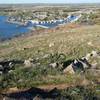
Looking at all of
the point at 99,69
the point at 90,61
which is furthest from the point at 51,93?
the point at 90,61

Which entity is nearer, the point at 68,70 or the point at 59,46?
the point at 68,70

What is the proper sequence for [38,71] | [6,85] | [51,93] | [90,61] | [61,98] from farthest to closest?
[90,61]
[38,71]
[6,85]
[51,93]
[61,98]

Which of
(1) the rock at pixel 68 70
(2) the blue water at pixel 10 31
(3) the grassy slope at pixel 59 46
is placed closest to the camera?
(1) the rock at pixel 68 70

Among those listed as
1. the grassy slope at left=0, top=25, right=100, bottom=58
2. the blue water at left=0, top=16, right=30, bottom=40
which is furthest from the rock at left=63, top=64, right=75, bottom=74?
the blue water at left=0, top=16, right=30, bottom=40

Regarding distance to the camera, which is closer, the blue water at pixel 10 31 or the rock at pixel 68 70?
the rock at pixel 68 70

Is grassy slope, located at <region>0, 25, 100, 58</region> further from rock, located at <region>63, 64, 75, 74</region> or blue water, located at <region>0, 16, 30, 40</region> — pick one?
blue water, located at <region>0, 16, 30, 40</region>

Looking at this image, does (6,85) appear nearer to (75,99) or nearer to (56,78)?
(56,78)

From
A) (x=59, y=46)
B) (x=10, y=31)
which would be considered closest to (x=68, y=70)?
(x=59, y=46)

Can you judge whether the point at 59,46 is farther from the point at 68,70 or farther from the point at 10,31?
the point at 10,31

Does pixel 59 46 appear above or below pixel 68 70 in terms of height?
below

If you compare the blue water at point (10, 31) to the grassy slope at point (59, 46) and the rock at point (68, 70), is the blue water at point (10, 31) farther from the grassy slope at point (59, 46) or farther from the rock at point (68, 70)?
the rock at point (68, 70)

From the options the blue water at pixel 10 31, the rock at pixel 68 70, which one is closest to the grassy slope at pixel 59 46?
the rock at pixel 68 70
